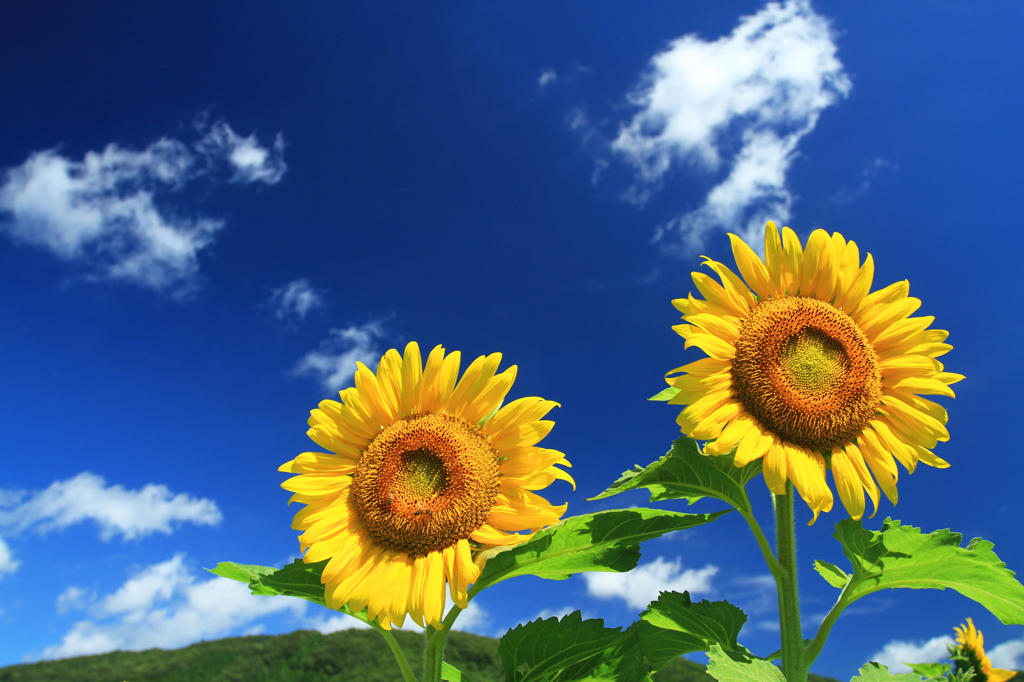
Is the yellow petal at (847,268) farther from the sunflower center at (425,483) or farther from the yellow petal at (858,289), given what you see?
the sunflower center at (425,483)

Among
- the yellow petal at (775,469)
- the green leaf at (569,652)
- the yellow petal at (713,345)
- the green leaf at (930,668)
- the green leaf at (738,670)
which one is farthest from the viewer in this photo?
the green leaf at (930,668)

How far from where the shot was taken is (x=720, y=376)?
3.32 metres

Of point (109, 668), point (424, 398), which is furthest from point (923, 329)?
point (109, 668)

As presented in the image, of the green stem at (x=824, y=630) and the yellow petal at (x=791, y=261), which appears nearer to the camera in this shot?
the green stem at (x=824, y=630)

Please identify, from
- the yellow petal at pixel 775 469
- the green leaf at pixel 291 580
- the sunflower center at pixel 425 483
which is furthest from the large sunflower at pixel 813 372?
the green leaf at pixel 291 580

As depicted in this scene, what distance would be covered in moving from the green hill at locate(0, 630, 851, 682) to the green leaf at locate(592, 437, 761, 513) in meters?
82.7

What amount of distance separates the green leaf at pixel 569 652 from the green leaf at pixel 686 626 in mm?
181

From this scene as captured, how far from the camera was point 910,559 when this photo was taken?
3395 mm

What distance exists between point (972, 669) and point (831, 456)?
4695 millimetres

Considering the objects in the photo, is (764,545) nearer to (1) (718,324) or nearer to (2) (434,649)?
(1) (718,324)

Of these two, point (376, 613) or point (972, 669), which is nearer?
point (376, 613)

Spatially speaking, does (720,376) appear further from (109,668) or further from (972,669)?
(109,668)

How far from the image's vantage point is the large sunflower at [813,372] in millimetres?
3180

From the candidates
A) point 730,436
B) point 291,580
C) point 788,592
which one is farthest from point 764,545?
point 291,580
